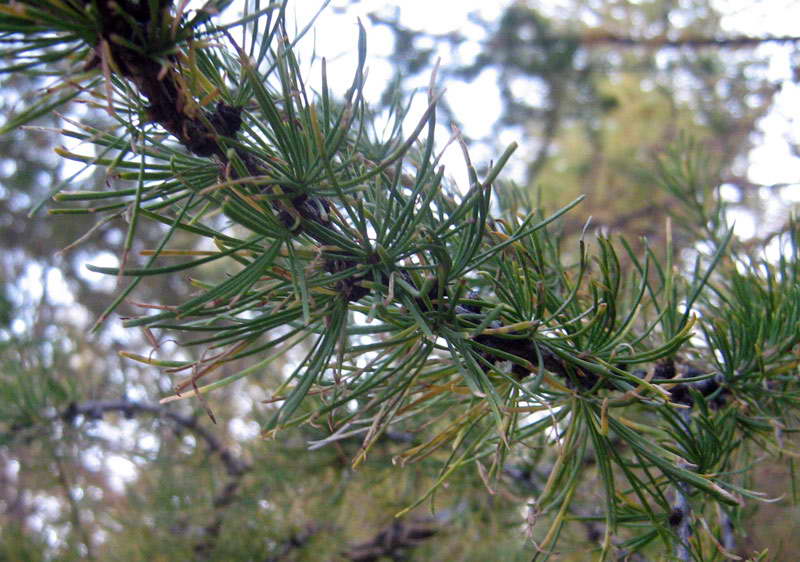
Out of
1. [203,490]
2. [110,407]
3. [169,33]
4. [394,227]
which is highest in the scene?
[169,33]

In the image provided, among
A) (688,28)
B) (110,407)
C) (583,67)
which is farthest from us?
(583,67)

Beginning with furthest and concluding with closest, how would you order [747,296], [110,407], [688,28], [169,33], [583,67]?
[583,67] < [688,28] < [110,407] < [747,296] < [169,33]

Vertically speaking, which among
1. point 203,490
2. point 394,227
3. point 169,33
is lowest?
point 203,490

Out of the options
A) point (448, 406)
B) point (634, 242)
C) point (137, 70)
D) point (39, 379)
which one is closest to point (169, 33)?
point (137, 70)

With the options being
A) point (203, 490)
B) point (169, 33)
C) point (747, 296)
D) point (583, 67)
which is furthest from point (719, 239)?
point (583, 67)

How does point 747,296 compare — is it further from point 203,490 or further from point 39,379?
point 39,379

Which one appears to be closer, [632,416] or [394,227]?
[394,227]

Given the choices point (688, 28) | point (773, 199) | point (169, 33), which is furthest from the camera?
point (688, 28)

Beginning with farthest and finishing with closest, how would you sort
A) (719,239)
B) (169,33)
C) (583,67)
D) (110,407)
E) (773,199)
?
(583,67) < (773,199) < (110,407) < (719,239) < (169,33)

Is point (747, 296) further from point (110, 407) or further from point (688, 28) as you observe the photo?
point (688, 28)

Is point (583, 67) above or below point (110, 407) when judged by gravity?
above
